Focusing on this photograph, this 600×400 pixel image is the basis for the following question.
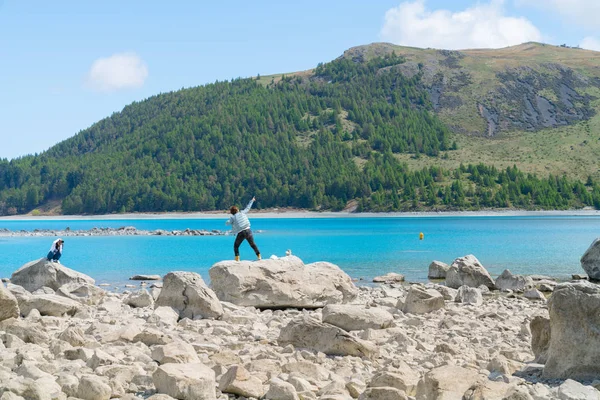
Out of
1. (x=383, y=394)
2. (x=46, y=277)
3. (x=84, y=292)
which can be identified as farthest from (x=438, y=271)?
(x=383, y=394)

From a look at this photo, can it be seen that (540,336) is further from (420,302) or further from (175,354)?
(420,302)

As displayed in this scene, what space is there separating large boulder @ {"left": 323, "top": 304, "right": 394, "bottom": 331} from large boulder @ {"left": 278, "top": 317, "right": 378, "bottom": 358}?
1208mm

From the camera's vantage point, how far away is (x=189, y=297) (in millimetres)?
17062

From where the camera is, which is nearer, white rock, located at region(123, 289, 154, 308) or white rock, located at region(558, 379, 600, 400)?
white rock, located at region(558, 379, 600, 400)

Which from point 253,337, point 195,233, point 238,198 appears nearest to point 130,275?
point 253,337

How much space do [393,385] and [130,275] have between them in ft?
90.9

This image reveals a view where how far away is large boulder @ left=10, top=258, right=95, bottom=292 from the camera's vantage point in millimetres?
23484

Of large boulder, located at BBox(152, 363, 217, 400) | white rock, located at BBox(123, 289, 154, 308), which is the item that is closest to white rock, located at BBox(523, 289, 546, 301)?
white rock, located at BBox(123, 289, 154, 308)

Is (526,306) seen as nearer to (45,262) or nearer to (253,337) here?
(253,337)

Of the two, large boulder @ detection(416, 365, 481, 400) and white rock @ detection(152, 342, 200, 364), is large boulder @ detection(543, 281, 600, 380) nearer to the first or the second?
large boulder @ detection(416, 365, 481, 400)

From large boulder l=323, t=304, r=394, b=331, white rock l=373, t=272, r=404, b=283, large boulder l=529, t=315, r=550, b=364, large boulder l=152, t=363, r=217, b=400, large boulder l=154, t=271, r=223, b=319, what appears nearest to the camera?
large boulder l=152, t=363, r=217, b=400

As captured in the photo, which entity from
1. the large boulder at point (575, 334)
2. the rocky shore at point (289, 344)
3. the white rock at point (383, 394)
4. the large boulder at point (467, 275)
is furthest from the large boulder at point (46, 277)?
the large boulder at point (575, 334)

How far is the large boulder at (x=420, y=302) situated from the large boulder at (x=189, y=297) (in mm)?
5040

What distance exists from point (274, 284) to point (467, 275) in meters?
11.2
